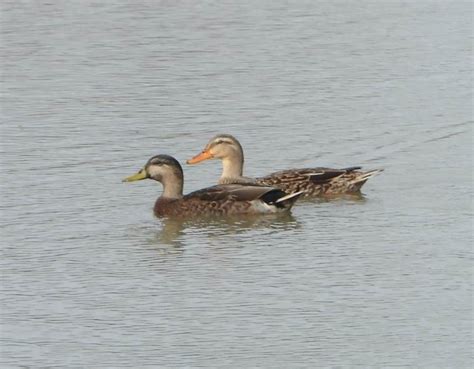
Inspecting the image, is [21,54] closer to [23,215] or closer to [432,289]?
[23,215]

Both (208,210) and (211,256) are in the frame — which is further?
(208,210)

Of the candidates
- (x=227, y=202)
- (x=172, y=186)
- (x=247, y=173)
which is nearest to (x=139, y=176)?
(x=172, y=186)

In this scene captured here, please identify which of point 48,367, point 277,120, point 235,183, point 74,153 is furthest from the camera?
point 277,120

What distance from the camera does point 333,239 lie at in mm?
11969

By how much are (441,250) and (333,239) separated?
2.98 ft

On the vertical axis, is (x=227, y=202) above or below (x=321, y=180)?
below

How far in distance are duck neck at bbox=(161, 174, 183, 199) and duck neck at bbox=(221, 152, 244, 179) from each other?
0.65m

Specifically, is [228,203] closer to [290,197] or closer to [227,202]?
[227,202]

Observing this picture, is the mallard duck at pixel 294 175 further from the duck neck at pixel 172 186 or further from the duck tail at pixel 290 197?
the duck neck at pixel 172 186

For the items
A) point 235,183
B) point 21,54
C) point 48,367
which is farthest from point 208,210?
point 21,54

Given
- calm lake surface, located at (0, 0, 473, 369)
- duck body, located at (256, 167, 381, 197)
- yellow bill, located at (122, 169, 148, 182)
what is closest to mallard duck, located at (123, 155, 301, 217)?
calm lake surface, located at (0, 0, 473, 369)

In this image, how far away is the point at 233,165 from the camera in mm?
14055

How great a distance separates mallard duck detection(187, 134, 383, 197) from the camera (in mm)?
13734

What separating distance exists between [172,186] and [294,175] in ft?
3.58
